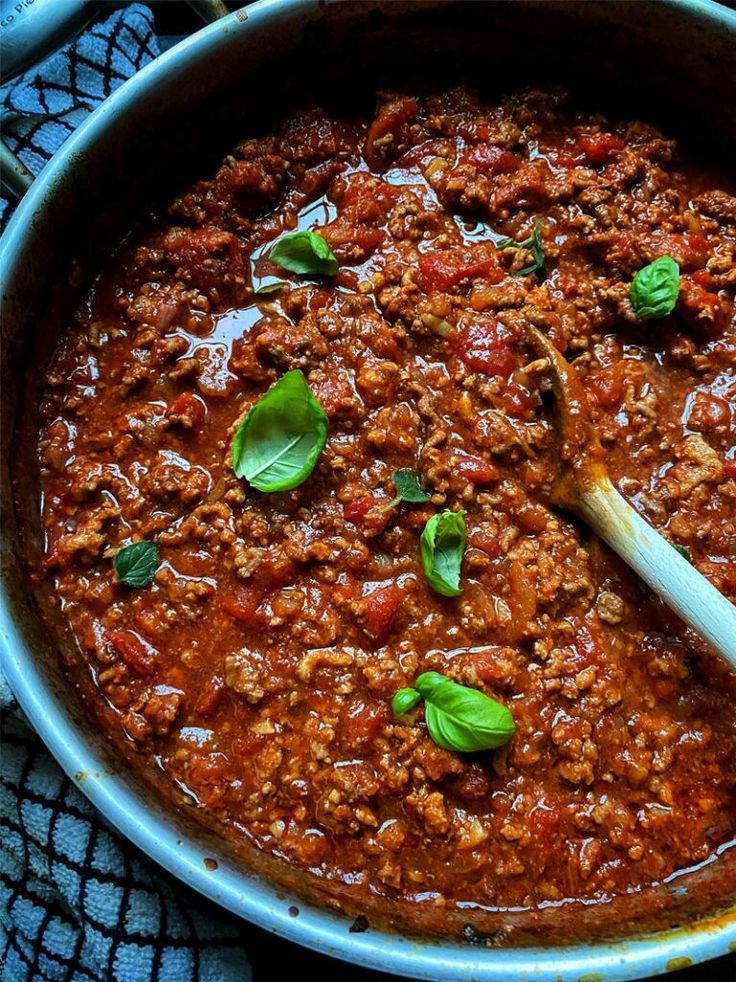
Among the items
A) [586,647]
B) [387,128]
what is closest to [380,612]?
[586,647]

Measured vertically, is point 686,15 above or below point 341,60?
below

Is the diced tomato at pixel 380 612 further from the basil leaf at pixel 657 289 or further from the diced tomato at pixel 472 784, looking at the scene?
the basil leaf at pixel 657 289

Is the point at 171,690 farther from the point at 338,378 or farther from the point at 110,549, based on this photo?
the point at 338,378

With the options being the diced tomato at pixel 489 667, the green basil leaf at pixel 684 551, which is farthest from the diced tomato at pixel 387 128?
the diced tomato at pixel 489 667

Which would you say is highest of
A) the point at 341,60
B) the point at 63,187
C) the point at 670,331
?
the point at 63,187

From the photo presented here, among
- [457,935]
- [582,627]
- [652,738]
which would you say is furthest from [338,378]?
[457,935]

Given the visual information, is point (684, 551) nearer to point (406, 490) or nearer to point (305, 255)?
point (406, 490)
